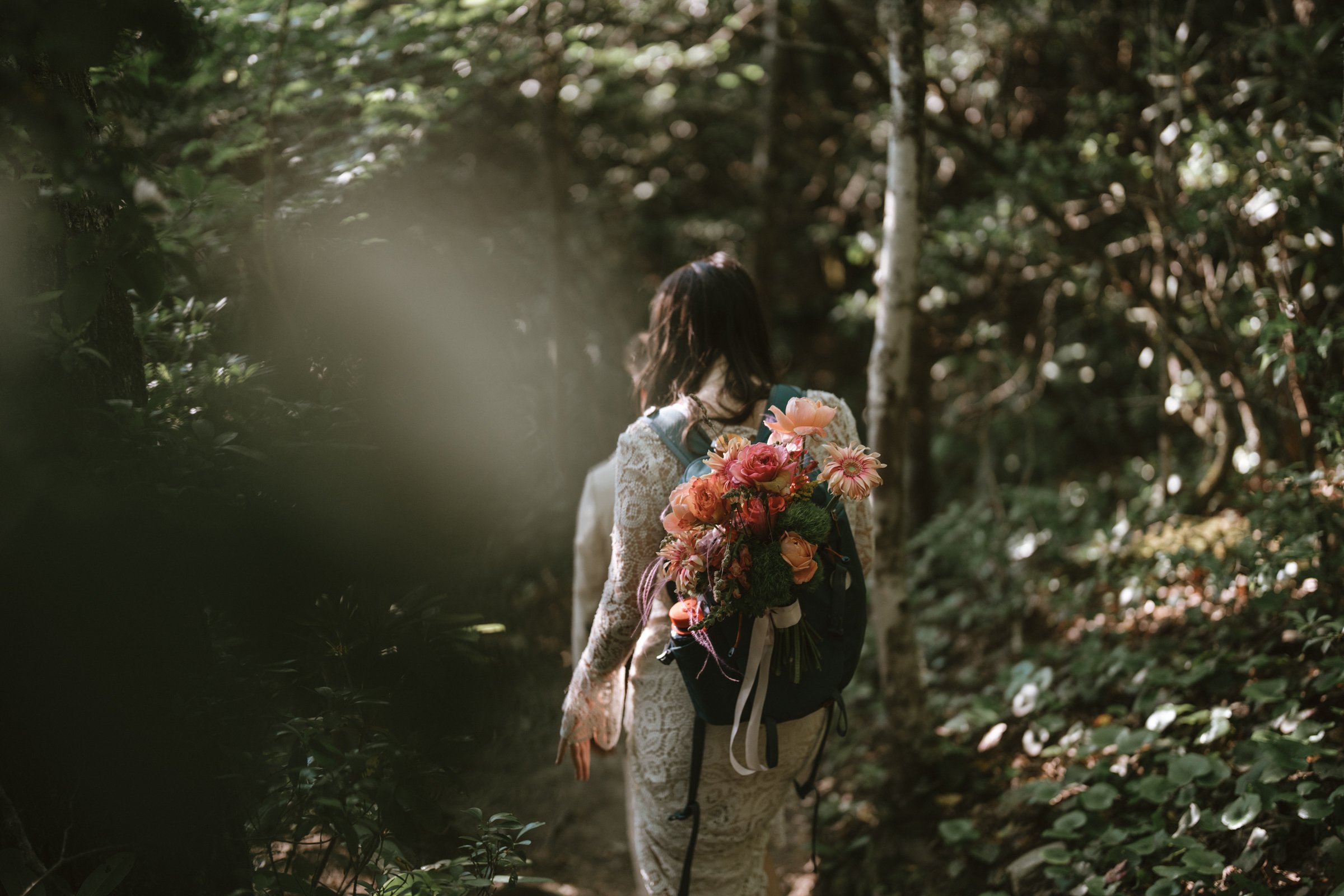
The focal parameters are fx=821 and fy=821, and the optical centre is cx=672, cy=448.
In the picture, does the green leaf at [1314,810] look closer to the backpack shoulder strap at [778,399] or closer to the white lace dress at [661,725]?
the white lace dress at [661,725]

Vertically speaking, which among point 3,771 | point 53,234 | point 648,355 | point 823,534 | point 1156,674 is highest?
point 53,234

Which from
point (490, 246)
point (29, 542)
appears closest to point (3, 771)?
point (29, 542)

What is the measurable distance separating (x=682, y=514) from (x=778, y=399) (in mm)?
477

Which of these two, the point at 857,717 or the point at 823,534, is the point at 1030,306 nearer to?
the point at 857,717

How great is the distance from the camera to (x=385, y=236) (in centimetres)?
317

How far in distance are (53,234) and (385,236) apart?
180cm

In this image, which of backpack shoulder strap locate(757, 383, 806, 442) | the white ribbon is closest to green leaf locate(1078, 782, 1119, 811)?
the white ribbon

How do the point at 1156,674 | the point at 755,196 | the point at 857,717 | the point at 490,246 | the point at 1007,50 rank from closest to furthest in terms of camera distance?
1. the point at 1156,674
2. the point at 857,717
3. the point at 1007,50
4. the point at 490,246
5. the point at 755,196

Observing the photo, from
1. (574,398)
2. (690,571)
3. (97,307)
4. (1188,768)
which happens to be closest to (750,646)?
(690,571)

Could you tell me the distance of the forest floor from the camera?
11.2ft

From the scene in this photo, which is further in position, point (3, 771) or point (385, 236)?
point (385, 236)

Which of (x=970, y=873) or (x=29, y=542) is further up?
(x=29, y=542)

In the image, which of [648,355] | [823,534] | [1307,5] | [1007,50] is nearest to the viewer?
[823,534]

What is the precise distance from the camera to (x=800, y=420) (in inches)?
69.7
